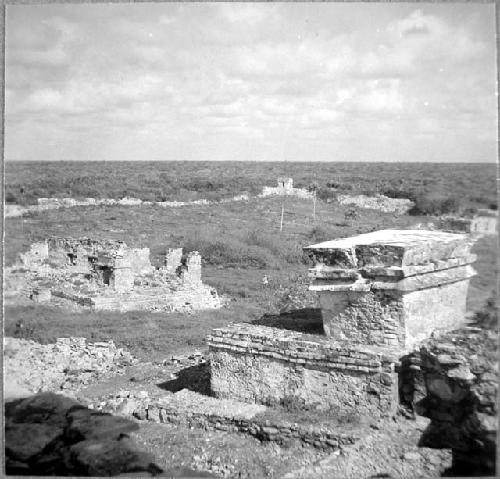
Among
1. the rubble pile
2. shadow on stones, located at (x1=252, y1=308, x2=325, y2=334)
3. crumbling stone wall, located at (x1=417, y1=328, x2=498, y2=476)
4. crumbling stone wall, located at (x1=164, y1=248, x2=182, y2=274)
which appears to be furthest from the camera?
crumbling stone wall, located at (x1=164, y1=248, x2=182, y2=274)

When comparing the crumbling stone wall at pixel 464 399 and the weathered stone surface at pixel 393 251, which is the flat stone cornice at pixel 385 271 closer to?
the weathered stone surface at pixel 393 251

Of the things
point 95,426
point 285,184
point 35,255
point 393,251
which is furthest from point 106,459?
point 285,184

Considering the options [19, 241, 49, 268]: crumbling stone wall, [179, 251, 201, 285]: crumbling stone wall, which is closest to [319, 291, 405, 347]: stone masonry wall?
[19, 241, 49, 268]: crumbling stone wall

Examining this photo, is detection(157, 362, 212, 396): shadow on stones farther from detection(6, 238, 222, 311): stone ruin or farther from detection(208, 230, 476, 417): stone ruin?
detection(6, 238, 222, 311): stone ruin

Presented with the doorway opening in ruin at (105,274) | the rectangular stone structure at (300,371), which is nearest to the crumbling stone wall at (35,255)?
the rectangular stone structure at (300,371)

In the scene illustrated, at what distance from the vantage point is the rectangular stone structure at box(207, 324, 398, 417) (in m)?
4.28

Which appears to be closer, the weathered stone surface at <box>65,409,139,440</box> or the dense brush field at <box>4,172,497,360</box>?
the weathered stone surface at <box>65,409,139,440</box>

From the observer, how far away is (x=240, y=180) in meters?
7.24

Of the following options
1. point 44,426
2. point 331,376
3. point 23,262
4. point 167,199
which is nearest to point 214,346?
point 331,376

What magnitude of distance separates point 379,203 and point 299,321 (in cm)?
307

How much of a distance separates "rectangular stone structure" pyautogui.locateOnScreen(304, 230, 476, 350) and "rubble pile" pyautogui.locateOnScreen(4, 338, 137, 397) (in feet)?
8.70

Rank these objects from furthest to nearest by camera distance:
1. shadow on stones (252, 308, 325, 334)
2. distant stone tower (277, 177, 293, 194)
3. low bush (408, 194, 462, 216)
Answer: distant stone tower (277, 177, 293, 194) → low bush (408, 194, 462, 216) → shadow on stones (252, 308, 325, 334)

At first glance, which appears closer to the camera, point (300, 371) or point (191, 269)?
point (300, 371)

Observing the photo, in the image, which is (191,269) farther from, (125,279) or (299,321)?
(299,321)
